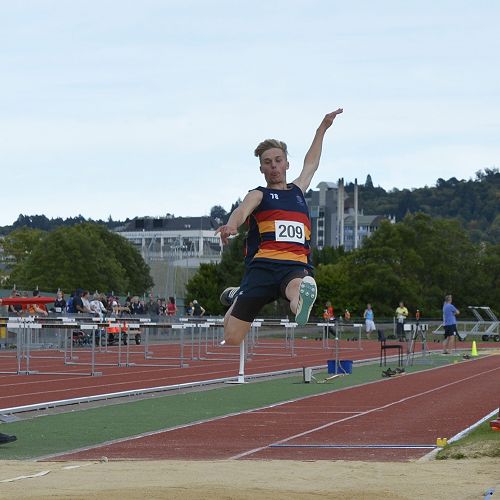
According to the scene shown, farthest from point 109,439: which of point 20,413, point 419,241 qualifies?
point 419,241

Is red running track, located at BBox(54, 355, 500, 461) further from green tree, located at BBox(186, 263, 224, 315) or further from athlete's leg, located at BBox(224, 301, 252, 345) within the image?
green tree, located at BBox(186, 263, 224, 315)

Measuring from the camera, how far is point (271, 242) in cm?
827

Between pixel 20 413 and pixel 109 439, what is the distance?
110 inches

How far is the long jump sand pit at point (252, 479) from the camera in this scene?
24.0ft

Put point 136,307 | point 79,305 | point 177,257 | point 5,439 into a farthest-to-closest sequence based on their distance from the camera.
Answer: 1. point 177,257
2. point 136,307
3. point 79,305
4. point 5,439

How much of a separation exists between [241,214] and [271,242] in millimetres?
398

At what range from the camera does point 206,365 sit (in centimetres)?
2612

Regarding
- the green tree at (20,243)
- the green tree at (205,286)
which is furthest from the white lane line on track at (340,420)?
the green tree at (20,243)

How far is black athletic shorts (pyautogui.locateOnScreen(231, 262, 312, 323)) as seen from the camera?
8.20m

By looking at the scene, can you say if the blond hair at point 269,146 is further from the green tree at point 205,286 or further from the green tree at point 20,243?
the green tree at point 20,243

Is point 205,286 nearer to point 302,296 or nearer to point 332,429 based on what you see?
point 332,429

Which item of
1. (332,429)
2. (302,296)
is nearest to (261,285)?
(302,296)

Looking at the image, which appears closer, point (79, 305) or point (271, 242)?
point (271, 242)

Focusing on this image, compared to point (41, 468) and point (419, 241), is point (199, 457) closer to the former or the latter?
point (41, 468)
